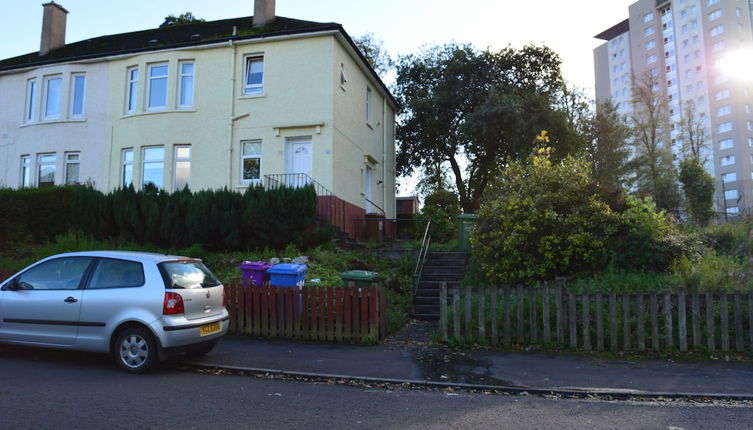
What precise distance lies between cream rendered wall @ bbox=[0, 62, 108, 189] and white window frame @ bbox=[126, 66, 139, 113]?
1095mm

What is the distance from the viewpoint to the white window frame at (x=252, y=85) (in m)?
18.7

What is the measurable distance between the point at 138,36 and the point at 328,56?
11.4 meters

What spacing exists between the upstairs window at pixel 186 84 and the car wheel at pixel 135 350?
14.7 m

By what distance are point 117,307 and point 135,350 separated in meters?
0.60

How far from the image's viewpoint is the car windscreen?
21.7 feet

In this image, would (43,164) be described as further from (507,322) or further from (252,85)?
(507,322)

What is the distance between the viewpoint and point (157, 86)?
1984 centimetres

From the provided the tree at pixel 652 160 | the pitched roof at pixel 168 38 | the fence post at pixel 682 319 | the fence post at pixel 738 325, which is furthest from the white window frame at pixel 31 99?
the tree at pixel 652 160

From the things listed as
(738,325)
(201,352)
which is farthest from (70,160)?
(738,325)

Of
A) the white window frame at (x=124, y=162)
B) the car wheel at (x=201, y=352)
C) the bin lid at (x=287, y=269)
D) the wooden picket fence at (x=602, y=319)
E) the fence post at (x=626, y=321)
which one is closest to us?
the car wheel at (x=201, y=352)

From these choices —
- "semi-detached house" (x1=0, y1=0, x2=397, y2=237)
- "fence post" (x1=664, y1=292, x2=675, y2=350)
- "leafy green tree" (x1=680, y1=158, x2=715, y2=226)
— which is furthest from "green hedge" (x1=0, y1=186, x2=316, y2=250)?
"leafy green tree" (x1=680, y1=158, x2=715, y2=226)

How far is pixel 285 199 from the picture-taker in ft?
46.5

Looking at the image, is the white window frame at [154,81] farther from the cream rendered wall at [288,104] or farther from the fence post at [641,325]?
the fence post at [641,325]

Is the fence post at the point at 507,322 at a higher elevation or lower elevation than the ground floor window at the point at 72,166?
lower
